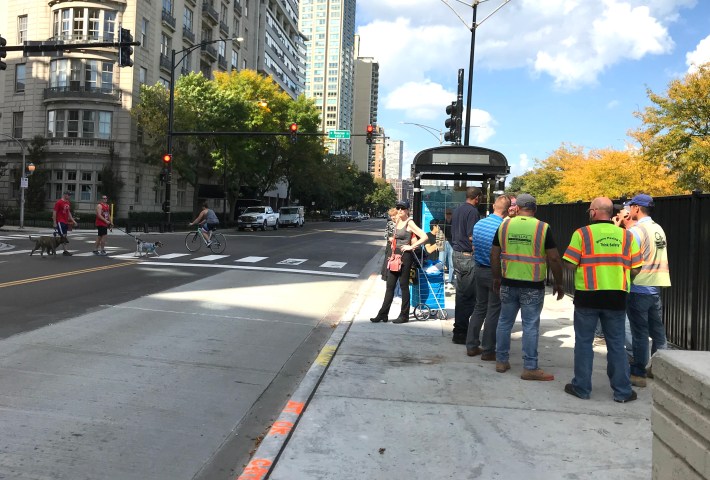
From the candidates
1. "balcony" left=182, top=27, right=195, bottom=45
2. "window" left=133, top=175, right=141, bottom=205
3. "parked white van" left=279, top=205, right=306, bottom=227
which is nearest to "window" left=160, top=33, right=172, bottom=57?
"balcony" left=182, top=27, right=195, bottom=45

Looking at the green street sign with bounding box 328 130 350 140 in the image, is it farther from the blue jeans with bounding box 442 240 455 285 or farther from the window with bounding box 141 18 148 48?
the blue jeans with bounding box 442 240 455 285

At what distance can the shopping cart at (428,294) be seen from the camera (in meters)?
9.52

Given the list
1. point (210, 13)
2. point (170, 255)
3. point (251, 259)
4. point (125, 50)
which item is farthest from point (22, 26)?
point (251, 259)

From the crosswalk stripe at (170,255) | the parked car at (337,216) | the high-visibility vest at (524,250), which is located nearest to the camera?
the high-visibility vest at (524,250)

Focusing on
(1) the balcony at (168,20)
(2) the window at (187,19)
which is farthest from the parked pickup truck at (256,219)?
(2) the window at (187,19)

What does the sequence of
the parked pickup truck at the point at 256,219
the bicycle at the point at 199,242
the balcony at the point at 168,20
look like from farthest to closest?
the balcony at the point at 168,20 → the parked pickup truck at the point at 256,219 → the bicycle at the point at 199,242

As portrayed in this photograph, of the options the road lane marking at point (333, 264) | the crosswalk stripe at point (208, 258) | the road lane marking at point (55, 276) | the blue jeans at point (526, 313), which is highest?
the blue jeans at point (526, 313)

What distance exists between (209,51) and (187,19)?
3.99 metres

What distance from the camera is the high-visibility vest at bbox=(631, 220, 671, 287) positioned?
6117 millimetres

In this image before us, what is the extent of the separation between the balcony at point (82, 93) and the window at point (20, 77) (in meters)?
3.61

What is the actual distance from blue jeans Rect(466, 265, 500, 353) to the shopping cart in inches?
84.7

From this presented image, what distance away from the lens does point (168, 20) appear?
46688 mm

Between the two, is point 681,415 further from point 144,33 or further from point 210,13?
point 210,13

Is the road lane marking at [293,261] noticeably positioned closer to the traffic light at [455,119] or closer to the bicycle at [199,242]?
the bicycle at [199,242]
